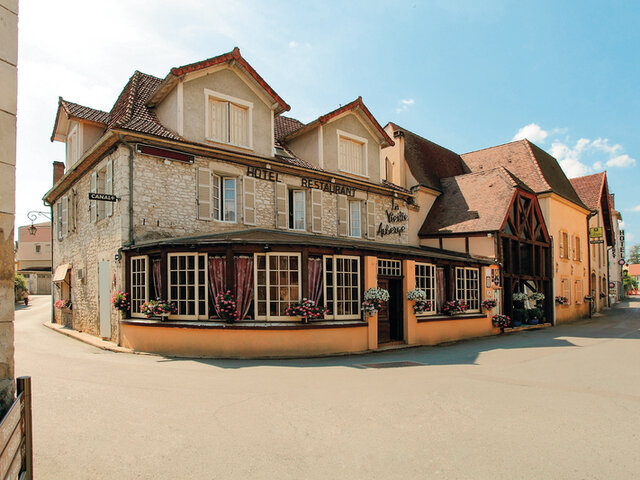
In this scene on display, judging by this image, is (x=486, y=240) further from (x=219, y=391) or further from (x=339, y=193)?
(x=219, y=391)

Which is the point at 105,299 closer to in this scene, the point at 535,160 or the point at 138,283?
the point at 138,283

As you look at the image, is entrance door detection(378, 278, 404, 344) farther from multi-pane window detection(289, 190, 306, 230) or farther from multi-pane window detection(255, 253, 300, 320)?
multi-pane window detection(289, 190, 306, 230)

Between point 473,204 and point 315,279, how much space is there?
39.3 ft

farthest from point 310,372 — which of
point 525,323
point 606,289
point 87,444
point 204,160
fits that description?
point 606,289

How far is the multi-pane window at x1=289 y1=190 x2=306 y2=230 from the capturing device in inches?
647

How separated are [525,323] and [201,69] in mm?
17869

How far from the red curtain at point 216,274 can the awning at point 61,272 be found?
8.85 metres

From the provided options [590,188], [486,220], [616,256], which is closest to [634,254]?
[616,256]

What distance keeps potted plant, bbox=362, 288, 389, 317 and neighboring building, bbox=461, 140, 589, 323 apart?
11.4 meters

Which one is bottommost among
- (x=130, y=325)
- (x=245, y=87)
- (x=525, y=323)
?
(x=525, y=323)

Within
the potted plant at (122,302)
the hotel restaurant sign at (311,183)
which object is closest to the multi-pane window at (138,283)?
the potted plant at (122,302)

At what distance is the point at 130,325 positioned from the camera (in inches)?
481

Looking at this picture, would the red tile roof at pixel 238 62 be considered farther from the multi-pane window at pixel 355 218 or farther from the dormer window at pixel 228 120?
the multi-pane window at pixel 355 218

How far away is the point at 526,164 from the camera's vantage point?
85.0 ft
